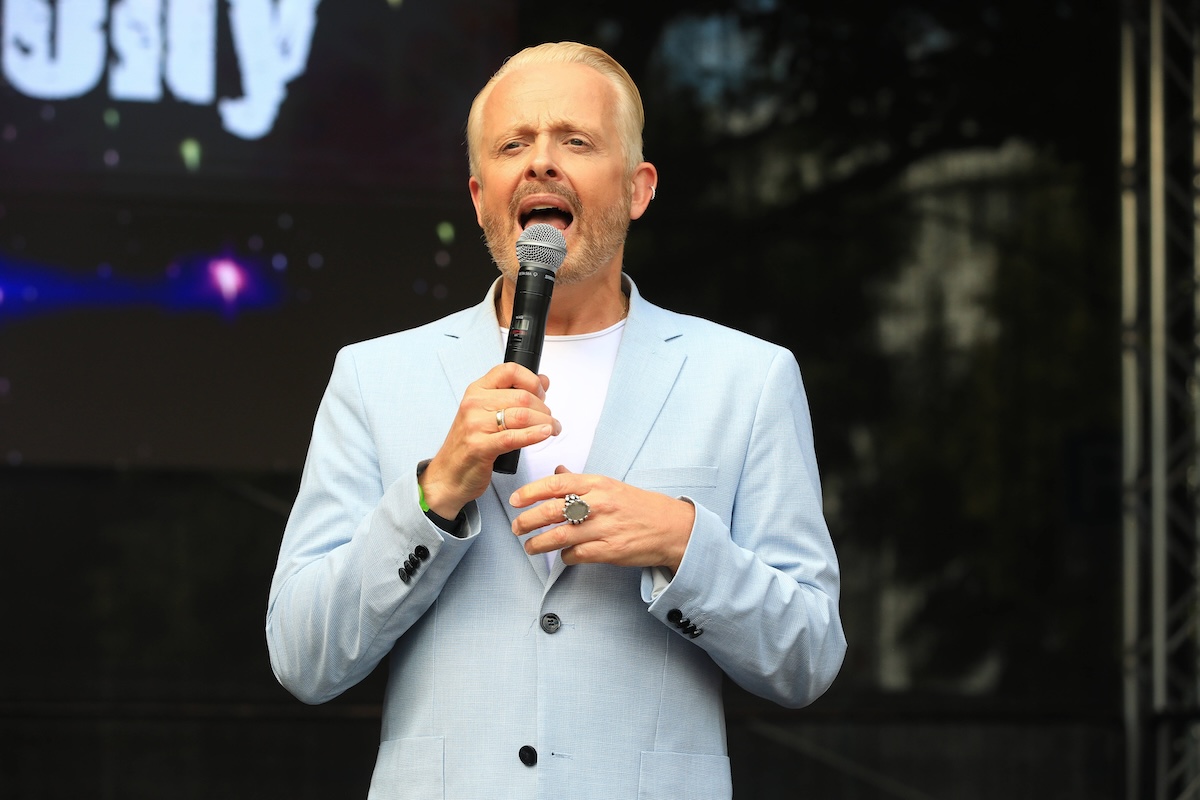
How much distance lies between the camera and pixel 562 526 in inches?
59.2

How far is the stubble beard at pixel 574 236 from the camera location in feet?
5.75

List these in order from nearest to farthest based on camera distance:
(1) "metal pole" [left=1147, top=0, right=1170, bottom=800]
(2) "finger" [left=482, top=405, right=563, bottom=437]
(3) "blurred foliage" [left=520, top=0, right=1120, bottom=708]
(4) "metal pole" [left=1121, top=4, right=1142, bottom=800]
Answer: (2) "finger" [left=482, top=405, right=563, bottom=437]
(1) "metal pole" [left=1147, top=0, right=1170, bottom=800]
(4) "metal pole" [left=1121, top=4, right=1142, bottom=800]
(3) "blurred foliage" [left=520, top=0, right=1120, bottom=708]

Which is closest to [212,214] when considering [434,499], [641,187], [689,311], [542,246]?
[689,311]

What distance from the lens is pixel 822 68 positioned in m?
4.94

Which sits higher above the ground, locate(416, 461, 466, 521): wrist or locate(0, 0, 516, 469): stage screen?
locate(0, 0, 516, 469): stage screen

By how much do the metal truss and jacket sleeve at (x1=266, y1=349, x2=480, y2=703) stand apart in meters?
3.52

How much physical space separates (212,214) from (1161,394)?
307 cm

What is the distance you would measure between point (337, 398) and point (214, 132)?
285 centimetres

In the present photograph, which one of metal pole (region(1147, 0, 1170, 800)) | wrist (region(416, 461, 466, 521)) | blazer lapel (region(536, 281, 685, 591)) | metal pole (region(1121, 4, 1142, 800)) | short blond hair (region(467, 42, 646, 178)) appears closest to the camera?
wrist (region(416, 461, 466, 521))

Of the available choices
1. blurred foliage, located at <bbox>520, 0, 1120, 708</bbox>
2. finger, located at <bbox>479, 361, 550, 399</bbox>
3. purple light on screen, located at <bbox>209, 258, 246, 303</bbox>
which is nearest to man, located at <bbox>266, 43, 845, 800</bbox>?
finger, located at <bbox>479, 361, 550, 399</bbox>

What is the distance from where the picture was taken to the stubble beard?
1.75 meters

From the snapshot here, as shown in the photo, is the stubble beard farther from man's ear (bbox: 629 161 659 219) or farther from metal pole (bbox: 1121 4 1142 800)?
metal pole (bbox: 1121 4 1142 800)

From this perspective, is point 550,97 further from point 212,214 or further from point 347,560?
point 212,214

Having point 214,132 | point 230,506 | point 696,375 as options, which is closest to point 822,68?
point 214,132
